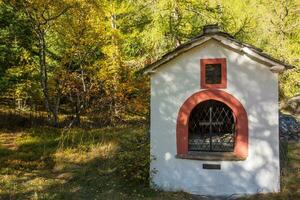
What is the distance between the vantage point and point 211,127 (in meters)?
9.88

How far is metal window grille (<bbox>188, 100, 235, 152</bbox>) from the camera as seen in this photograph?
393 inches

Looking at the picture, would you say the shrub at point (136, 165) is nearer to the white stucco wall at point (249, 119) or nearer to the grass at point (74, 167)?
the grass at point (74, 167)

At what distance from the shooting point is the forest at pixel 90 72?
1266 centimetres

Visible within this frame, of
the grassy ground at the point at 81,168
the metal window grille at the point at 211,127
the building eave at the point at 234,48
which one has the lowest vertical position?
the grassy ground at the point at 81,168

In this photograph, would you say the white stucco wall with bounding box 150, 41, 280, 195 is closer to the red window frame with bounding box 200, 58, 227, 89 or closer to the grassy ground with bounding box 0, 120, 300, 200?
the red window frame with bounding box 200, 58, 227, 89

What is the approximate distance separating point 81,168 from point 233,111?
5.30 meters

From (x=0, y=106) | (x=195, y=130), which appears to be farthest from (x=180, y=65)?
(x=0, y=106)

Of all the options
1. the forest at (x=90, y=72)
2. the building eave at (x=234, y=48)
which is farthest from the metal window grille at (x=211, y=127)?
the forest at (x=90, y=72)

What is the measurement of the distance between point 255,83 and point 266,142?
1436 millimetres

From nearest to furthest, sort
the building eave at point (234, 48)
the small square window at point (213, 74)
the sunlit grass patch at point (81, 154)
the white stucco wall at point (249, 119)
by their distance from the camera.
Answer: the building eave at point (234, 48)
the white stucco wall at point (249, 119)
the small square window at point (213, 74)
the sunlit grass patch at point (81, 154)

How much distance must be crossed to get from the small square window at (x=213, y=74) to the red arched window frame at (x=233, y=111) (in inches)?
10.7

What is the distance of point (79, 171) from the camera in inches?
469

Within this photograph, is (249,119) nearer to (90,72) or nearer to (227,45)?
(227,45)

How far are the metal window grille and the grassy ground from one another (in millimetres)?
1347
